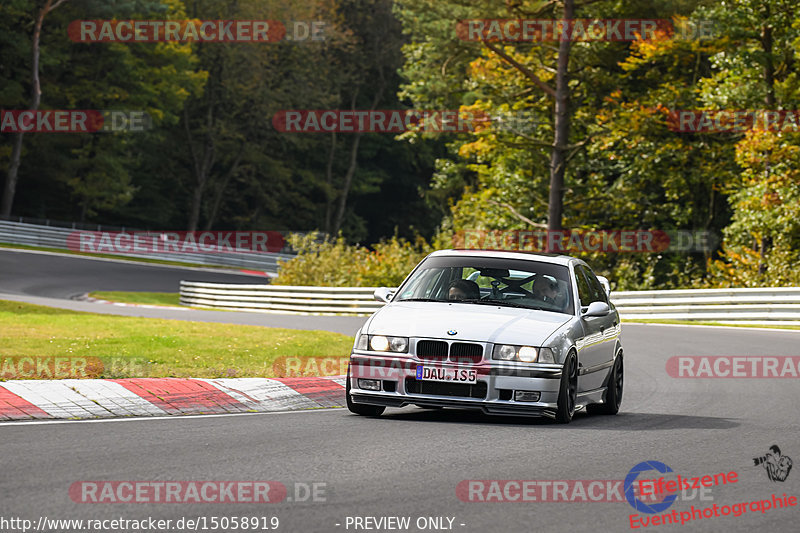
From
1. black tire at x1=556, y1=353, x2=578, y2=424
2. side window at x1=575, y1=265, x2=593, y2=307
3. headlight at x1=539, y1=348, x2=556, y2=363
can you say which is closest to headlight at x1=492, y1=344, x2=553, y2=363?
headlight at x1=539, y1=348, x2=556, y2=363

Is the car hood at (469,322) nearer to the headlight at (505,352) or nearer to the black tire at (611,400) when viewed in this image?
the headlight at (505,352)

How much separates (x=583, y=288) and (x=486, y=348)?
7.15 feet

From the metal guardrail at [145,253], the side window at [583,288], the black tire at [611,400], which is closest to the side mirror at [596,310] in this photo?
the side window at [583,288]

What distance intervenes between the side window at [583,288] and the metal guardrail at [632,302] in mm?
14732

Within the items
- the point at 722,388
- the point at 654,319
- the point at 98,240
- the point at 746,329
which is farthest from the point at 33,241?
the point at 722,388

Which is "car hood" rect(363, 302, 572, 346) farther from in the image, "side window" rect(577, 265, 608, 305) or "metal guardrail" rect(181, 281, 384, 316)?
"metal guardrail" rect(181, 281, 384, 316)

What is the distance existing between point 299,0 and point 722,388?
68904 millimetres

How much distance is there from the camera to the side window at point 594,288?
41.1 feet

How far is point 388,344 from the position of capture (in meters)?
10.5

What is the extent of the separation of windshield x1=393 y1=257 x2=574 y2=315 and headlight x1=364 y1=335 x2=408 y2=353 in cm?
117

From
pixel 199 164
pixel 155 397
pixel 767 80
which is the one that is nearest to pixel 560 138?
pixel 767 80

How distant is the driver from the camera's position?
38.1 feet

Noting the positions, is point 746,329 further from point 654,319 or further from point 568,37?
point 568,37

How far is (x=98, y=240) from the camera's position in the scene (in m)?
58.5
